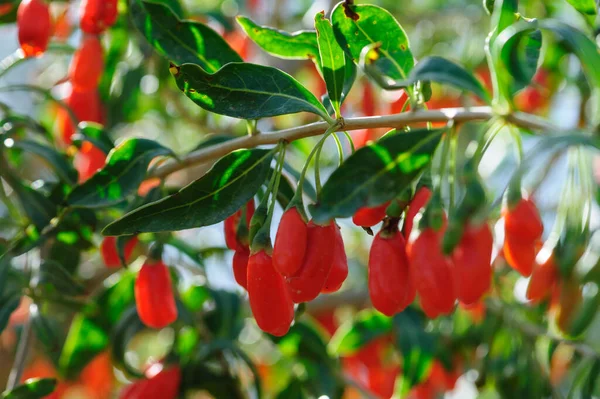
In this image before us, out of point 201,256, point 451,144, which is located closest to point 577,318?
point 451,144

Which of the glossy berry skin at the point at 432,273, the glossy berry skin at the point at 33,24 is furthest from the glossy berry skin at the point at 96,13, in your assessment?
the glossy berry skin at the point at 432,273

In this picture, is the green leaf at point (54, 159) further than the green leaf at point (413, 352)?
No

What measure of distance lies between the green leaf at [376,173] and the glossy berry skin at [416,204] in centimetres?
10

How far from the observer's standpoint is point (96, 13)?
1.72 meters

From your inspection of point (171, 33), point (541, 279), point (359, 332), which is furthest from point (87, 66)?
point (541, 279)

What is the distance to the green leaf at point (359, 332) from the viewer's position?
89.4 inches

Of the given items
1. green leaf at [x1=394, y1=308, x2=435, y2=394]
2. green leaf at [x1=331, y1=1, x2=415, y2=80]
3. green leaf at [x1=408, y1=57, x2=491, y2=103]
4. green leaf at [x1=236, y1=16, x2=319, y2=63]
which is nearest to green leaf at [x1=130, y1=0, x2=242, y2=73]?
green leaf at [x1=236, y1=16, x2=319, y2=63]

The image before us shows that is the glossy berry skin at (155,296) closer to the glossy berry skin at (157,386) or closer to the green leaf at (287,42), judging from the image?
the glossy berry skin at (157,386)

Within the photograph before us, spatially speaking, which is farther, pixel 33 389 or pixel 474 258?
pixel 33 389

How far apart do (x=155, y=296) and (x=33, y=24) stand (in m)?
0.64

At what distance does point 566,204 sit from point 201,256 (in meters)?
0.96

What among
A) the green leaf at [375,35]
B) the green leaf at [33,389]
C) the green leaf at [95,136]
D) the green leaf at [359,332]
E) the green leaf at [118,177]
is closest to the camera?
the green leaf at [375,35]

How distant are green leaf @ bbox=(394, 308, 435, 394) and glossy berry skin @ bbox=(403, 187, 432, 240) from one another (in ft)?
3.00

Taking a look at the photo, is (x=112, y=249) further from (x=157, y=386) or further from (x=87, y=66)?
(x=87, y=66)
